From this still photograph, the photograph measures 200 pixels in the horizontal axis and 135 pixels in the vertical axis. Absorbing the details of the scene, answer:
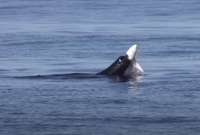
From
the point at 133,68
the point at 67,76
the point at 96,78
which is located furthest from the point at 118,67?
the point at 67,76

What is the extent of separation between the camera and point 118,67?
3812 centimetres

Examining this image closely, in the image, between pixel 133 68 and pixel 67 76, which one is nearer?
pixel 67 76

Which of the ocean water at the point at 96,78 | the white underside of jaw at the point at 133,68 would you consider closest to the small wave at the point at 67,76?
the ocean water at the point at 96,78

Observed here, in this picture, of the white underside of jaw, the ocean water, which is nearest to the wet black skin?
the white underside of jaw

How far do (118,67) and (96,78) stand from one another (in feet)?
5.13

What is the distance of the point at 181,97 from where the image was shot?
32.4m

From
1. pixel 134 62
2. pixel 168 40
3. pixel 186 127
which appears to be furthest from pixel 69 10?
pixel 186 127

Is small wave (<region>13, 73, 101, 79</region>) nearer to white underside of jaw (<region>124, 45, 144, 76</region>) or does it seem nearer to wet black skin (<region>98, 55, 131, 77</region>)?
wet black skin (<region>98, 55, 131, 77</region>)

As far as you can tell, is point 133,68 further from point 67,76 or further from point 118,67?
Answer: point 67,76

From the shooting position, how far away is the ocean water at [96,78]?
29078 millimetres

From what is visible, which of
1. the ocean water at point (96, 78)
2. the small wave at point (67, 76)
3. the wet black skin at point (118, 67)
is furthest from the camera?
the wet black skin at point (118, 67)

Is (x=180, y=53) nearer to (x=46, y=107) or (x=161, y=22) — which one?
(x=46, y=107)

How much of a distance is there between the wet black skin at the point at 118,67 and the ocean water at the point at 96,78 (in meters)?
0.55

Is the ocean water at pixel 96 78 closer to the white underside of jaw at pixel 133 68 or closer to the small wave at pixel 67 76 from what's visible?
the small wave at pixel 67 76
